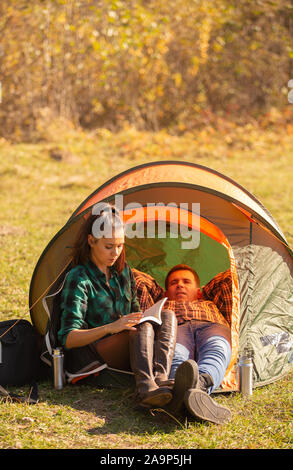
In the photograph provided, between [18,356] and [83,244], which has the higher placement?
[83,244]

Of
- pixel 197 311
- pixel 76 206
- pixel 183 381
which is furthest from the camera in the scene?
pixel 76 206

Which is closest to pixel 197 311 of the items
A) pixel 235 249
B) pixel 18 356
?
pixel 235 249

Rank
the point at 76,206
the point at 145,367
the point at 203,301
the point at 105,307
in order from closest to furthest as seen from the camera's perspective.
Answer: the point at 145,367 < the point at 105,307 < the point at 203,301 < the point at 76,206

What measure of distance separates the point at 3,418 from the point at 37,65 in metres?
9.34

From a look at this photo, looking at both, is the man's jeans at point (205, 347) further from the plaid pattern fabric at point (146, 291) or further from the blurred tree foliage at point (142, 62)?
the blurred tree foliage at point (142, 62)

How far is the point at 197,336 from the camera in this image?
3.87m

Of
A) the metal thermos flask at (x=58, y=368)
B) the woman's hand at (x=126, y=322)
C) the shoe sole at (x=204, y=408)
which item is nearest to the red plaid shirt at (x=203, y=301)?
the woman's hand at (x=126, y=322)

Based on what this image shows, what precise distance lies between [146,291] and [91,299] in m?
0.76

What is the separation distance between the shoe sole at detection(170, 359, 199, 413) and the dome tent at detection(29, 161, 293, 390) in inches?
24.0

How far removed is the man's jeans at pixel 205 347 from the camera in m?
3.44

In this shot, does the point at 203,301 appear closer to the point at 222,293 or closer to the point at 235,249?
the point at 222,293

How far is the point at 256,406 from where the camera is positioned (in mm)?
3490

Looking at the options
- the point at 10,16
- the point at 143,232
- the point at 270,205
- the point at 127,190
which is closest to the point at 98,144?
the point at 10,16

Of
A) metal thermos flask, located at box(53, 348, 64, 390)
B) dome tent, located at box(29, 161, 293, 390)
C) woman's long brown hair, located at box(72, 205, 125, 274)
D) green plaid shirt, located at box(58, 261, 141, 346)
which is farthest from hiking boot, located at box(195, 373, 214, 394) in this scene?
woman's long brown hair, located at box(72, 205, 125, 274)
